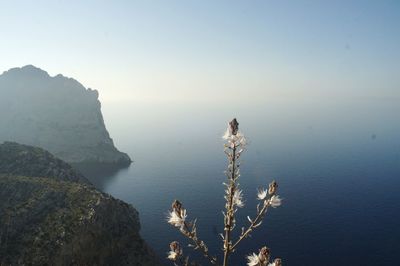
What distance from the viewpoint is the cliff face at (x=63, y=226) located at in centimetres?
7981

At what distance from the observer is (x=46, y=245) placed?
262 feet

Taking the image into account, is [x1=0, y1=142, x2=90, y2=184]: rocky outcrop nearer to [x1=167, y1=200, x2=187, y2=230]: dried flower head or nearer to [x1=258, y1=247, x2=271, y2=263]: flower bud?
[x1=167, y1=200, x2=187, y2=230]: dried flower head

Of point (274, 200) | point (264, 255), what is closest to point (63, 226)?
point (264, 255)

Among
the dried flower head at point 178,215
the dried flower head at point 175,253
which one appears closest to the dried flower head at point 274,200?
the dried flower head at point 178,215

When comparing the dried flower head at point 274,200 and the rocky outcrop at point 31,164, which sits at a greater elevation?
the dried flower head at point 274,200

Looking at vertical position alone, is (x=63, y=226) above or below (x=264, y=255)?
below

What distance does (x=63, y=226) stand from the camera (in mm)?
86188

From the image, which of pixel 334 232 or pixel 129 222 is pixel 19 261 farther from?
pixel 334 232

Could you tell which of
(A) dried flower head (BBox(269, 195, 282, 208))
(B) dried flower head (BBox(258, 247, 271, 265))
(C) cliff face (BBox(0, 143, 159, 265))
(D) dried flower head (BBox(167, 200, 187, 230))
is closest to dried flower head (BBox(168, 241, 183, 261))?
(D) dried flower head (BBox(167, 200, 187, 230))

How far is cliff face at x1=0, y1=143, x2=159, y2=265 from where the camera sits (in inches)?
3142

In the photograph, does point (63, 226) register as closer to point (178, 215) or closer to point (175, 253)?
point (175, 253)

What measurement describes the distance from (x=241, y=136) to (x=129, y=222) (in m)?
99.8

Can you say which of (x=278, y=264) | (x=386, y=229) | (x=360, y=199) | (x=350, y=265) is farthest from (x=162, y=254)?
(x=278, y=264)

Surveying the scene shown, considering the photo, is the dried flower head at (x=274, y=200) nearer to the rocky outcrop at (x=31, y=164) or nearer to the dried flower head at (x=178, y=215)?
the dried flower head at (x=178, y=215)
